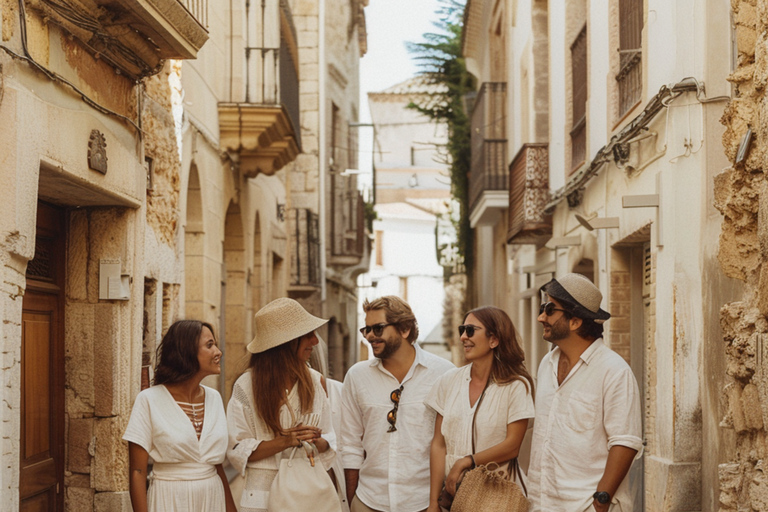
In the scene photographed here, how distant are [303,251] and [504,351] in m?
14.9

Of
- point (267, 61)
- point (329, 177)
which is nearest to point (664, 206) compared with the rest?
point (267, 61)

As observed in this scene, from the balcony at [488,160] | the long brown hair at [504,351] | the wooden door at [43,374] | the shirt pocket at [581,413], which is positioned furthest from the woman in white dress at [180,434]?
the balcony at [488,160]

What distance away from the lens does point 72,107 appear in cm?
654

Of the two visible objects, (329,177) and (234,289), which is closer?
(234,289)

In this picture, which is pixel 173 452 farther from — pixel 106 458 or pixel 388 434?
pixel 106 458

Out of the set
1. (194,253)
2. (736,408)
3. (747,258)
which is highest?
(194,253)

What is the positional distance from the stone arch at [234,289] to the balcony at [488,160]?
520 cm

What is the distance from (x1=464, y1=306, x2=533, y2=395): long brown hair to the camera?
526 cm

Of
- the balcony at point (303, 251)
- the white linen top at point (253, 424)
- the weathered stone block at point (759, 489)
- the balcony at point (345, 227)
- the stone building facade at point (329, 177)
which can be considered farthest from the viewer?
the balcony at point (345, 227)

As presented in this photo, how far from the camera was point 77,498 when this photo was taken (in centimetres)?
749

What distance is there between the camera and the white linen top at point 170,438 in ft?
16.0

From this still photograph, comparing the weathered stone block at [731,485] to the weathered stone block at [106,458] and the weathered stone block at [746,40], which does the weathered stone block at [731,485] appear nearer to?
the weathered stone block at [746,40]

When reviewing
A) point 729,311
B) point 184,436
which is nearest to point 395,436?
point 184,436

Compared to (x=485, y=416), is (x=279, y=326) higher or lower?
higher
